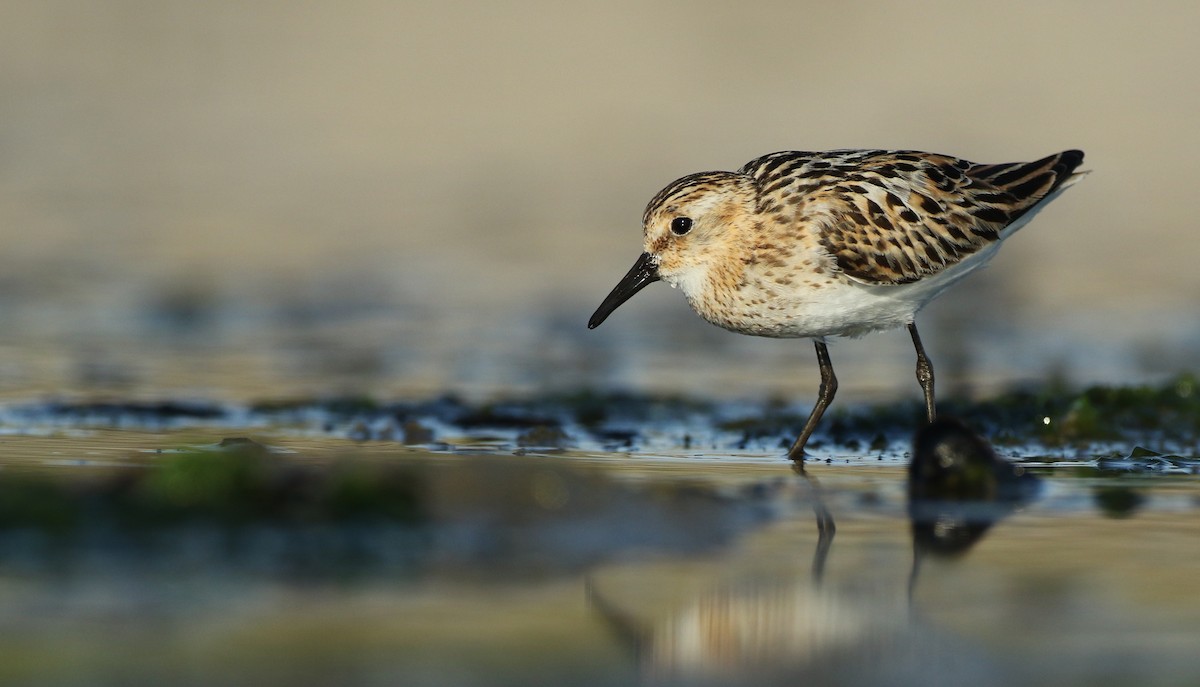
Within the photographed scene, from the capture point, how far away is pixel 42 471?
7.25 m

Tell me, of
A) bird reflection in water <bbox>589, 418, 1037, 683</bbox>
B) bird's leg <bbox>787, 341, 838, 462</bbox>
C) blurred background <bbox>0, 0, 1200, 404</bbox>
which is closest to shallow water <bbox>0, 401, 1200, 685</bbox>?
bird reflection in water <bbox>589, 418, 1037, 683</bbox>

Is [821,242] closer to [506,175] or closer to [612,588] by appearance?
[612,588]

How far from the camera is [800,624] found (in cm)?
515

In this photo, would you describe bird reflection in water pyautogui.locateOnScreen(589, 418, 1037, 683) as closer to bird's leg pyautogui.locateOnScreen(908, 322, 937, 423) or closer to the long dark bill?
bird's leg pyautogui.locateOnScreen(908, 322, 937, 423)

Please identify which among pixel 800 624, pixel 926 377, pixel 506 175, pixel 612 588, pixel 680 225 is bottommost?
pixel 800 624

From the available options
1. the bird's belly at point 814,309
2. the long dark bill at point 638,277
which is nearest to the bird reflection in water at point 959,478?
the bird's belly at point 814,309

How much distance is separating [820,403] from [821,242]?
1.03 m

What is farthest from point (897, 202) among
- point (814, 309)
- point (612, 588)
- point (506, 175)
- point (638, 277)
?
point (506, 175)

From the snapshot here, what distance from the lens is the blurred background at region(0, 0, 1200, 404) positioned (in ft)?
41.9

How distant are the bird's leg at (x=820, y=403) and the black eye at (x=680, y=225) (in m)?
1.12

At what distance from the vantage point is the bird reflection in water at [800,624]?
4.70 metres

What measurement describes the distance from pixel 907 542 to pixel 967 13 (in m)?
18.7

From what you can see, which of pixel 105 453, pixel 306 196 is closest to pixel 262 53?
pixel 306 196

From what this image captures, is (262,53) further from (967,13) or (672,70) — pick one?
(967,13)
